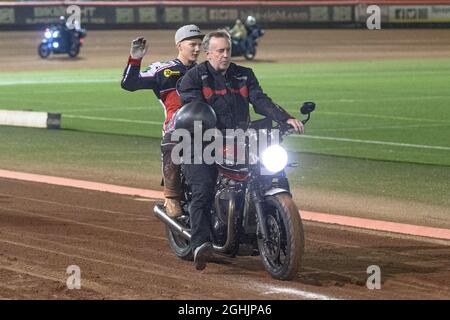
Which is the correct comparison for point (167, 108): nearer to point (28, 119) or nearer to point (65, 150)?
point (65, 150)

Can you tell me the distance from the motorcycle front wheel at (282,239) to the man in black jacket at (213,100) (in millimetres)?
467

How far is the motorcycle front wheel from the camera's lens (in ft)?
29.9

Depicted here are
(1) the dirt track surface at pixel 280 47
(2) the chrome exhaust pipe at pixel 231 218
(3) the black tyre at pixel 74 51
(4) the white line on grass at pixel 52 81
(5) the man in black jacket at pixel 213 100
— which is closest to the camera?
(2) the chrome exhaust pipe at pixel 231 218

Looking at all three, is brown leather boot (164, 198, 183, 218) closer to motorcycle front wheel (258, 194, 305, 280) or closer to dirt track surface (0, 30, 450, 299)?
dirt track surface (0, 30, 450, 299)

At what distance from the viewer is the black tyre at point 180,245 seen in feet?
33.8

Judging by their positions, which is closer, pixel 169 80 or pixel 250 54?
pixel 169 80

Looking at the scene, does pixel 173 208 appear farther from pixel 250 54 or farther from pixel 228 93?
pixel 250 54

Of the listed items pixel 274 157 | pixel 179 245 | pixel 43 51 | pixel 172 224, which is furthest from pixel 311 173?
pixel 43 51

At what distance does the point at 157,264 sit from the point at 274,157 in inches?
57.5

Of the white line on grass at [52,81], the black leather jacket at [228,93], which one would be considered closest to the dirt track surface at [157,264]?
the black leather jacket at [228,93]

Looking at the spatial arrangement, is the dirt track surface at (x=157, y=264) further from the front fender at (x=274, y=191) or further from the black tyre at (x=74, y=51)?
the black tyre at (x=74, y=51)

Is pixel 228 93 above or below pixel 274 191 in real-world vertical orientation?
above

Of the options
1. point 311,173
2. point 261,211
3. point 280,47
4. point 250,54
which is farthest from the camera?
point 280,47

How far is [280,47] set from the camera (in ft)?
167
